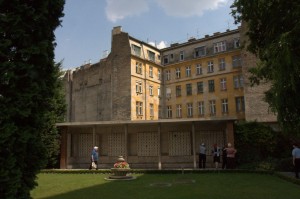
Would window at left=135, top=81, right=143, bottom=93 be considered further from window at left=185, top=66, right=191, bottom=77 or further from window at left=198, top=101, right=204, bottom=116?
window at left=198, top=101, right=204, bottom=116

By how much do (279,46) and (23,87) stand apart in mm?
A: 8284

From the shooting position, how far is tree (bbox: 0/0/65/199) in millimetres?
7137

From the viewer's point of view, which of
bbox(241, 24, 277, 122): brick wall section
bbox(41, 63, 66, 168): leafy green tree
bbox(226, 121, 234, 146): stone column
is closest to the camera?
bbox(226, 121, 234, 146): stone column

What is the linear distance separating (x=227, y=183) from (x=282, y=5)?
7.94m

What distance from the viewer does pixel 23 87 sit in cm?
762

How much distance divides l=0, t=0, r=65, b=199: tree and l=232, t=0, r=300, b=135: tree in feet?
24.3

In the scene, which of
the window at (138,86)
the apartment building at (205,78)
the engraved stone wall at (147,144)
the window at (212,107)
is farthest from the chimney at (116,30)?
the engraved stone wall at (147,144)

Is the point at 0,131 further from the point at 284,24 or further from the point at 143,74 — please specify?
the point at 143,74

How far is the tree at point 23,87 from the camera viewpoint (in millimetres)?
7137

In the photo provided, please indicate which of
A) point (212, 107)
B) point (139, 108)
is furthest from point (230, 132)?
point (139, 108)

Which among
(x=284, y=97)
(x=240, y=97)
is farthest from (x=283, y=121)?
(x=240, y=97)

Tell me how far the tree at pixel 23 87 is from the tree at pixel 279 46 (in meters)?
7.41

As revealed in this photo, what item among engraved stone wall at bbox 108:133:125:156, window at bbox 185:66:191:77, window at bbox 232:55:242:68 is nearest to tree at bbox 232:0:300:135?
engraved stone wall at bbox 108:133:125:156

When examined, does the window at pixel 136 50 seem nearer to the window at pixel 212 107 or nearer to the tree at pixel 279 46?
the window at pixel 212 107
